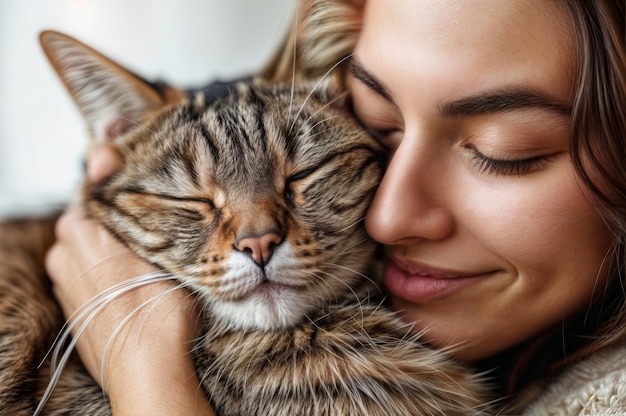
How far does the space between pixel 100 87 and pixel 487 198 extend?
2.70 ft

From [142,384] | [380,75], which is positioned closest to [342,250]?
[380,75]

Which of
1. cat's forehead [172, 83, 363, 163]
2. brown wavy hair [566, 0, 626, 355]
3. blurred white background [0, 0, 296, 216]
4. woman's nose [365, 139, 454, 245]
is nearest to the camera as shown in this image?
brown wavy hair [566, 0, 626, 355]

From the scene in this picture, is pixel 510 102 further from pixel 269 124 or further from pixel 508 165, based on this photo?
pixel 269 124

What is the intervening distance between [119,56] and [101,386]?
1695 mm

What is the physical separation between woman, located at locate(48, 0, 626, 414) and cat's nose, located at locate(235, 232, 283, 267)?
0.19 m

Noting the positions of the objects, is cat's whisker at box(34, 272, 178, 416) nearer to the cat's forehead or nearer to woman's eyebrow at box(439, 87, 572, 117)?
the cat's forehead

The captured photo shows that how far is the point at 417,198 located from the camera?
3.44 feet

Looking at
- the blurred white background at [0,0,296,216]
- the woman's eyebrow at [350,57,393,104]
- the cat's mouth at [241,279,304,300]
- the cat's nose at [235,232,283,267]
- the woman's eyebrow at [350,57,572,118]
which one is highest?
the woman's eyebrow at [350,57,572,118]

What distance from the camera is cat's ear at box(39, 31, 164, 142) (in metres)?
1.24

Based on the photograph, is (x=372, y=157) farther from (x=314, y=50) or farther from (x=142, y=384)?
(x=142, y=384)

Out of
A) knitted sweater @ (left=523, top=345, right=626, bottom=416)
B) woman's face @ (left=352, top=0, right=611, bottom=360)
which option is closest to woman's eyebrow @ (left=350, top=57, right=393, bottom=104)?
woman's face @ (left=352, top=0, right=611, bottom=360)

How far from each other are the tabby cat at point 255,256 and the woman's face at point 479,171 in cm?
9

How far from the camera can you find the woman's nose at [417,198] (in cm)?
104

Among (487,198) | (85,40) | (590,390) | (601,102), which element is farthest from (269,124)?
(85,40)
